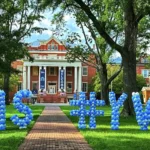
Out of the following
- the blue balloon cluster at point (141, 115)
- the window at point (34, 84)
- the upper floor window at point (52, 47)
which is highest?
the upper floor window at point (52, 47)

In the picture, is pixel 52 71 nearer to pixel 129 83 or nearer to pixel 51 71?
pixel 51 71

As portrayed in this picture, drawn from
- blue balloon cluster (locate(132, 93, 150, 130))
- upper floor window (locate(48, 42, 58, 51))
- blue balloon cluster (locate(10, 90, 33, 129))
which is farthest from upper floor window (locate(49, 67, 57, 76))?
blue balloon cluster (locate(132, 93, 150, 130))

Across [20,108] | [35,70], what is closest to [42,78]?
[35,70]

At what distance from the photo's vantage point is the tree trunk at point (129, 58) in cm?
2608

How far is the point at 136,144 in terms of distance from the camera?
12.6 metres

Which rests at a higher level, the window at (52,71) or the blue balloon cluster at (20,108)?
the window at (52,71)

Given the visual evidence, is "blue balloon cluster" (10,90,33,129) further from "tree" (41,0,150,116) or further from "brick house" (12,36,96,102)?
"brick house" (12,36,96,102)

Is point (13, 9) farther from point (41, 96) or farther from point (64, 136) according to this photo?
point (41, 96)

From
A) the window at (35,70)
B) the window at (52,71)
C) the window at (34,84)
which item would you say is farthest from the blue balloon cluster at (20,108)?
the window at (52,71)

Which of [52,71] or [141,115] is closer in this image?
[141,115]

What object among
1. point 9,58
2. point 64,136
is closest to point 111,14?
point 9,58

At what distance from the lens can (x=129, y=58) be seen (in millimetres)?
26453

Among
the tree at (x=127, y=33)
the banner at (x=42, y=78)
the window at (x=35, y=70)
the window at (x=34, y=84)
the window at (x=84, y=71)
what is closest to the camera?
the tree at (x=127, y=33)

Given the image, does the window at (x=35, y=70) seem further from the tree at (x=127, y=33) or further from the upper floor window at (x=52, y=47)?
the tree at (x=127, y=33)
